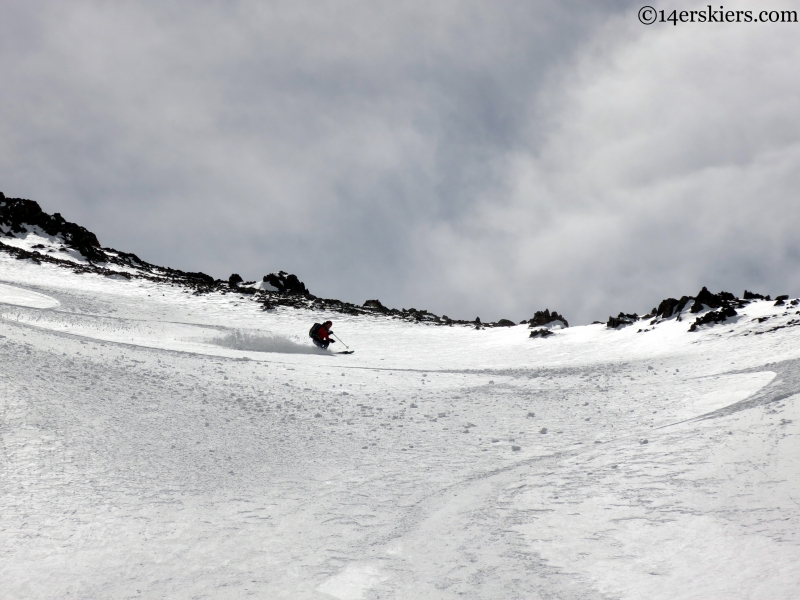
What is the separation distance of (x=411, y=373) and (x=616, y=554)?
12196 millimetres

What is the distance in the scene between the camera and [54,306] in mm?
27234

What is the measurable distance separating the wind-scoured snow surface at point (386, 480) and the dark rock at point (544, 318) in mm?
12007

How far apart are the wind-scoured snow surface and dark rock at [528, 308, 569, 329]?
12007 millimetres

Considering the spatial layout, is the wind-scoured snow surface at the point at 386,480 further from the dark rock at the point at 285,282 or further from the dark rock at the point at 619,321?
the dark rock at the point at 285,282

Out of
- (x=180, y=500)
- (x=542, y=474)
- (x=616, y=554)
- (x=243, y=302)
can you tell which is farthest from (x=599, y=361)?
(x=243, y=302)

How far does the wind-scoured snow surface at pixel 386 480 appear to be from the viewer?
5469 mm

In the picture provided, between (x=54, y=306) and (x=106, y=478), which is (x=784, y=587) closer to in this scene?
(x=106, y=478)

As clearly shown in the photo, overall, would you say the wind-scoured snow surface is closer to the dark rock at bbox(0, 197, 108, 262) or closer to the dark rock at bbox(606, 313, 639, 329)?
the dark rock at bbox(606, 313, 639, 329)

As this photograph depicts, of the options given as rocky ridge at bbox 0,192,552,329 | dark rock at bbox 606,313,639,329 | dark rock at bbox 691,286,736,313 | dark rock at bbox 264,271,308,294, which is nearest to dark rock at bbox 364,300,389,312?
rocky ridge at bbox 0,192,552,329

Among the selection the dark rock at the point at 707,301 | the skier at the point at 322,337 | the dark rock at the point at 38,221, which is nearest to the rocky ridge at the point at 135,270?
the dark rock at the point at 38,221

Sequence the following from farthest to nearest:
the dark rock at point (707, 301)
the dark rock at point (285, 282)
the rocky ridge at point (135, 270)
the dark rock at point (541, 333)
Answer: the dark rock at point (285, 282) → the rocky ridge at point (135, 270) → the dark rock at point (541, 333) → the dark rock at point (707, 301)

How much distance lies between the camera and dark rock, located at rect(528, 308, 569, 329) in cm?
2884

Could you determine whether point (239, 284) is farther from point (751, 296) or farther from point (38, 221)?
point (751, 296)

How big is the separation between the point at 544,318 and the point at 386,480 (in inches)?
898
